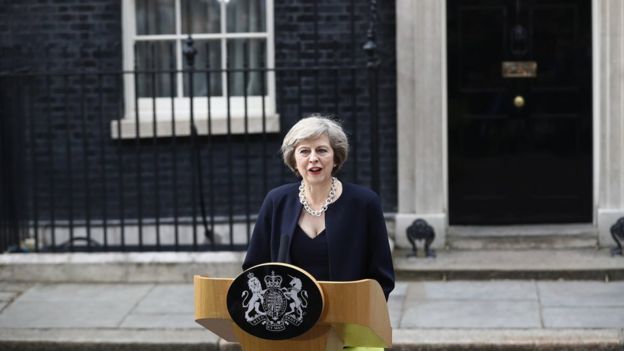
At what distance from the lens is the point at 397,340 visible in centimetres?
757

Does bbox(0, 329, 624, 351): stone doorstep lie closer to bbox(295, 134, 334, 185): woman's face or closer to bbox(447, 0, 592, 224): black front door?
bbox(447, 0, 592, 224): black front door

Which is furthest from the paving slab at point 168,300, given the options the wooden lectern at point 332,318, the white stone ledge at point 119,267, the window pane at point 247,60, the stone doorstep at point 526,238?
the wooden lectern at point 332,318

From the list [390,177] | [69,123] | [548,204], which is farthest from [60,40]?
[548,204]

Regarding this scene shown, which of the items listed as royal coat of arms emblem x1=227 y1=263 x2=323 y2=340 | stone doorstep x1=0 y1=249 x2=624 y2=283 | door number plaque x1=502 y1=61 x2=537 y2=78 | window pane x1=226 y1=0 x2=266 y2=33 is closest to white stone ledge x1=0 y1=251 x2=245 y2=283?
stone doorstep x1=0 y1=249 x2=624 y2=283

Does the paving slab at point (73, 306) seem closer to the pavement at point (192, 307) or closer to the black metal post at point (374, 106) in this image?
the pavement at point (192, 307)

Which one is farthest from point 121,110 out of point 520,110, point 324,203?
point 324,203

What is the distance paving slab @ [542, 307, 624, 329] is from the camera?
304 inches

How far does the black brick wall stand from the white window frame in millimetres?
93

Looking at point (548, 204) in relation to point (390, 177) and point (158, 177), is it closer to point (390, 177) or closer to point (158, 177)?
point (390, 177)

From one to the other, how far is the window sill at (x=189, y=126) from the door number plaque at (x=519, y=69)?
5.88 feet

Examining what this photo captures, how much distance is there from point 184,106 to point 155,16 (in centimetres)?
74

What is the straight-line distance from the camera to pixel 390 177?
992 cm

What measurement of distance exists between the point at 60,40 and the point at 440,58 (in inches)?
115

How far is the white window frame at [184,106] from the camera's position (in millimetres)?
9859
